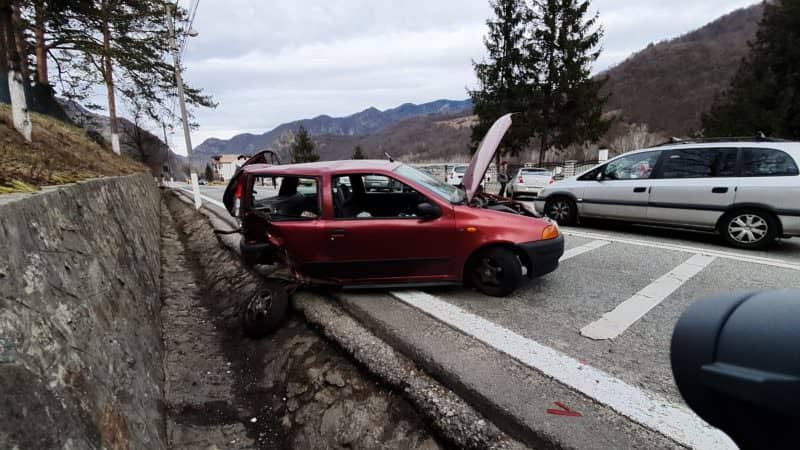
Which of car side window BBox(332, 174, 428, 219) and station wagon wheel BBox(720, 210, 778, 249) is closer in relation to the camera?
car side window BBox(332, 174, 428, 219)

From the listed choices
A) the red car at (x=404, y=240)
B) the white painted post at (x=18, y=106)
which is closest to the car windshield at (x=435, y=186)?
the red car at (x=404, y=240)

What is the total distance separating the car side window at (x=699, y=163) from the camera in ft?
18.5

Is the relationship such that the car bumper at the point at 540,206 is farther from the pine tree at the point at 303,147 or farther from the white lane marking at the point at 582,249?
the pine tree at the point at 303,147

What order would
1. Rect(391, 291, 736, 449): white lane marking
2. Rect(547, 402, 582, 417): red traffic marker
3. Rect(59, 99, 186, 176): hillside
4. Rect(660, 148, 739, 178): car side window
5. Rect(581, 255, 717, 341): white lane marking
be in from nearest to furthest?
1. Rect(391, 291, 736, 449): white lane marking
2. Rect(547, 402, 582, 417): red traffic marker
3. Rect(581, 255, 717, 341): white lane marking
4. Rect(660, 148, 739, 178): car side window
5. Rect(59, 99, 186, 176): hillside

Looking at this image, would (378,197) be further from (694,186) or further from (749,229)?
(749,229)

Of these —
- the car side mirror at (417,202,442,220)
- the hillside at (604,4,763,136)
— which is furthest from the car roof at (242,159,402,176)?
the hillside at (604,4,763,136)

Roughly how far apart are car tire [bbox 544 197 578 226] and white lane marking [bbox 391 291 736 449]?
510 centimetres

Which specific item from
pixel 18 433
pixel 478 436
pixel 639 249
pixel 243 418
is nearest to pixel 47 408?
pixel 18 433

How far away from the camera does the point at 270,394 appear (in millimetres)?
3189

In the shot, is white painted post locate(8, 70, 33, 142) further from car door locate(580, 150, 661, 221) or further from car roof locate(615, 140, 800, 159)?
car roof locate(615, 140, 800, 159)

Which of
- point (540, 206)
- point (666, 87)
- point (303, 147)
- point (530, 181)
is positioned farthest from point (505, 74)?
point (666, 87)

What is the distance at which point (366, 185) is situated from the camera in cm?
512

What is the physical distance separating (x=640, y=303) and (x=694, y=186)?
133 inches

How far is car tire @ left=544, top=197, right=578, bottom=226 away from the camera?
7625mm
